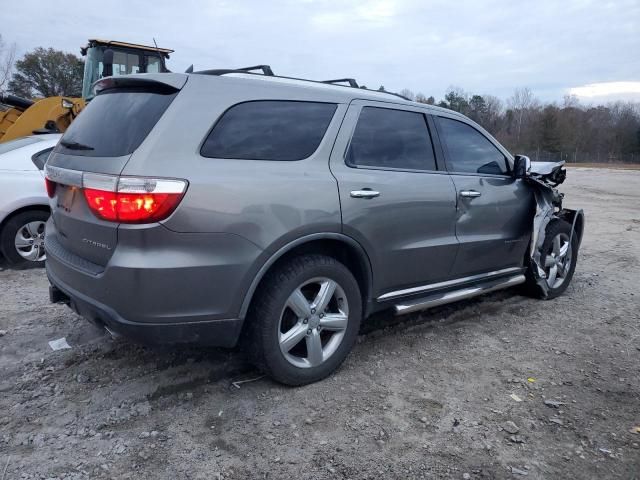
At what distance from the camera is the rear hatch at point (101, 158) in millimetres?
2605

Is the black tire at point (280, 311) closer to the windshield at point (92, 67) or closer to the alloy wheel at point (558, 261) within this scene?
the alloy wheel at point (558, 261)

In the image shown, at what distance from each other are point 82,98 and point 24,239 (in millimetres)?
5083

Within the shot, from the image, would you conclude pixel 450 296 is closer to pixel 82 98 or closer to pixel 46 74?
pixel 82 98

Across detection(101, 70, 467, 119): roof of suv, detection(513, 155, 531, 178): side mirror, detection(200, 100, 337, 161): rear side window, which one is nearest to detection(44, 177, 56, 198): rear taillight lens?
detection(101, 70, 467, 119): roof of suv

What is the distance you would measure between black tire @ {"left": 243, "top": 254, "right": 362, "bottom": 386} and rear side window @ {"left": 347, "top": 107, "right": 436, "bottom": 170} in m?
0.73

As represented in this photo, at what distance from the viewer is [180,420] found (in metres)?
2.84

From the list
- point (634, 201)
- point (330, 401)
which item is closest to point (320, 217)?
point (330, 401)

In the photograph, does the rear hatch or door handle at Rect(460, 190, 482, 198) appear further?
door handle at Rect(460, 190, 482, 198)

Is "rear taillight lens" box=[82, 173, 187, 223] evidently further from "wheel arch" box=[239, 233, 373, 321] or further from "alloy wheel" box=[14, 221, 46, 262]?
"alloy wheel" box=[14, 221, 46, 262]

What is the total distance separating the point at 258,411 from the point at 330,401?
Result: 0.44m

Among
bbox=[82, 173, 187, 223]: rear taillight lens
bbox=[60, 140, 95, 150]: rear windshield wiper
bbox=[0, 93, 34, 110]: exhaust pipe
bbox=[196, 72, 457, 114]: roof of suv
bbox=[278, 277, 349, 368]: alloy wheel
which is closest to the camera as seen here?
bbox=[82, 173, 187, 223]: rear taillight lens

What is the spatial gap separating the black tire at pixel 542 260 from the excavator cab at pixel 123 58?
817 cm

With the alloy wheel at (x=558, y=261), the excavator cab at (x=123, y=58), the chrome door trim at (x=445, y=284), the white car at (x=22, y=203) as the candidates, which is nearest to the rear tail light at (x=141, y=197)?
the chrome door trim at (x=445, y=284)

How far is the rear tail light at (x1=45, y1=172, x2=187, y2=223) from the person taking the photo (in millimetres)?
2494
